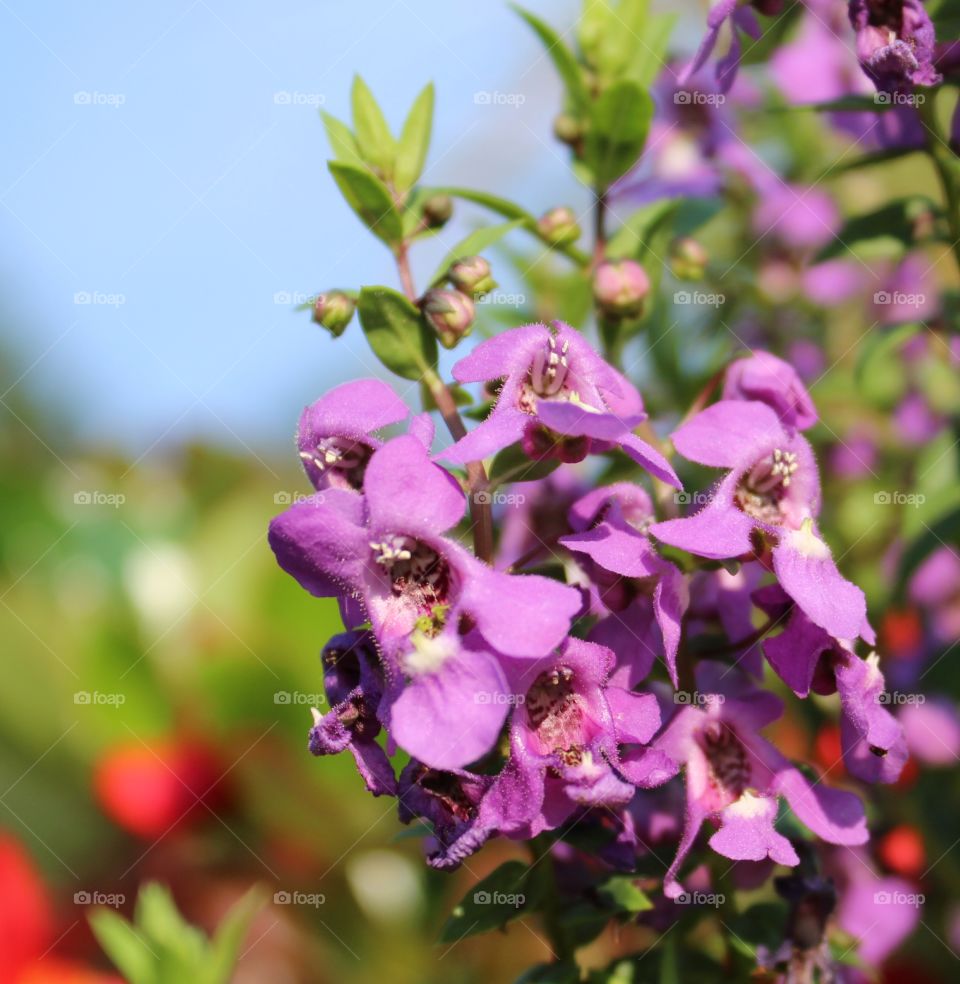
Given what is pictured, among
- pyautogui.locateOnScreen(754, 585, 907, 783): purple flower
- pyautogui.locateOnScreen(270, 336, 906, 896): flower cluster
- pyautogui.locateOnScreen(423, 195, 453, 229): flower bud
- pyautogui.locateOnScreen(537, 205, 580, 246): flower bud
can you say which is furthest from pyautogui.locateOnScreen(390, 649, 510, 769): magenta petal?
pyautogui.locateOnScreen(537, 205, 580, 246): flower bud

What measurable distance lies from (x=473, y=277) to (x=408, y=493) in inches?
11.2

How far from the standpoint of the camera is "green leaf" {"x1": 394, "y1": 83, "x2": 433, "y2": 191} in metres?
1.45

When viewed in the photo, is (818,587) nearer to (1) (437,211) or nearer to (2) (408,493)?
(2) (408,493)

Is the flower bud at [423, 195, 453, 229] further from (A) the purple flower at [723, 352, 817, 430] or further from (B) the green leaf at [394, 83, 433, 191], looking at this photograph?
(A) the purple flower at [723, 352, 817, 430]

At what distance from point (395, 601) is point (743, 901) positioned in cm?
75

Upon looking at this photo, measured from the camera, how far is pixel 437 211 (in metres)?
1.43

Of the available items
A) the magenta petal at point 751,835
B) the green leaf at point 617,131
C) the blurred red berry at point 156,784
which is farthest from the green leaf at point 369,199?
the blurred red berry at point 156,784

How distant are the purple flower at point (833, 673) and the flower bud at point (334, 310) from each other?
541mm

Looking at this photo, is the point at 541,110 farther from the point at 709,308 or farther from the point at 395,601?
the point at 395,601

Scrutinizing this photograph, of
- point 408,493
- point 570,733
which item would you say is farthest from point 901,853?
point 408,493

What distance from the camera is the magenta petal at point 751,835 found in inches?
46.6

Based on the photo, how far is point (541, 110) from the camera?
5.07m

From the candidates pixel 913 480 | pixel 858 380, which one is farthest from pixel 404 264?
pixel 913 480

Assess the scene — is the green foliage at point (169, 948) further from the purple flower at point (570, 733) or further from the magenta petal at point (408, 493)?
the magenta petal at point (408, 493)
